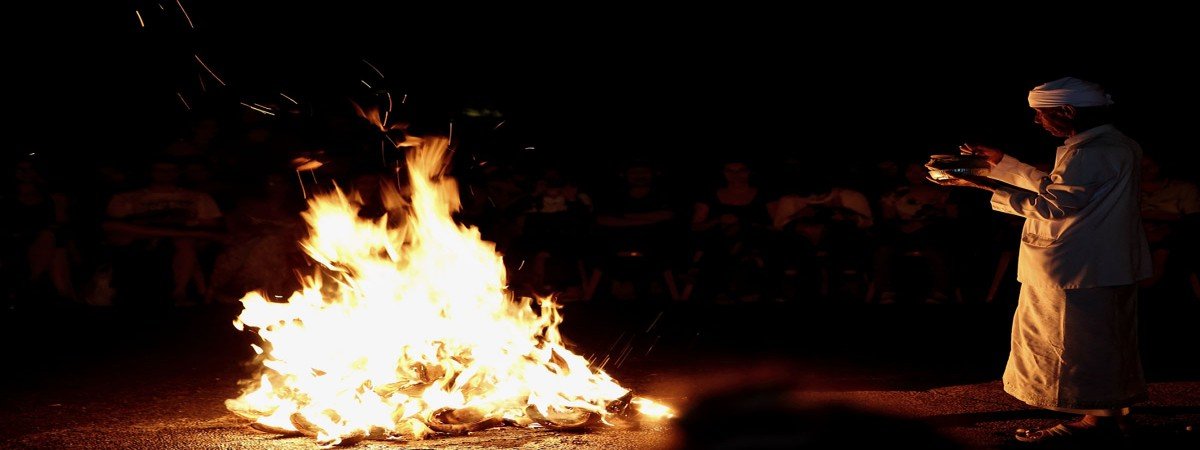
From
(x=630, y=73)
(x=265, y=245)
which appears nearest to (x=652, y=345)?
(x=265, y=245)

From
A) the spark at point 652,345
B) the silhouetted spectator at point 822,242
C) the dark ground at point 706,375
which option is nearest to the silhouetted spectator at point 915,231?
the silhouetted spectator at point 822,242

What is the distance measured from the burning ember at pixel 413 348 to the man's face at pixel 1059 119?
2497 mm

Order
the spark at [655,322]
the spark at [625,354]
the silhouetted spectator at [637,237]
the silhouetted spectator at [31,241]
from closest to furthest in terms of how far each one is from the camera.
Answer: the spark at [625,354] → the spark at [655,322] → the silhouetted spectator at [31,241] → the silhouetted spectator at [637,237]

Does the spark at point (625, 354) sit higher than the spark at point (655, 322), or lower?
higher

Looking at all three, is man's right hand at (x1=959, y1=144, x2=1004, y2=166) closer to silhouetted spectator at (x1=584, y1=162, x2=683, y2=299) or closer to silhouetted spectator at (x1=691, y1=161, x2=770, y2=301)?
silhouetted spectator at (x1=691, y1=161, x2=770, y2=301)

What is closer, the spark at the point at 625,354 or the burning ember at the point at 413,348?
the burning ember at the point at 413,348

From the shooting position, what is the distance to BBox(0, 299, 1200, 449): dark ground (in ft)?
16.1

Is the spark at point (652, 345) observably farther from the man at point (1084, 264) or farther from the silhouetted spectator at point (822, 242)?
the man at point (1084, 264)

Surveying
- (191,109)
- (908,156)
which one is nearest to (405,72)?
(191,109)

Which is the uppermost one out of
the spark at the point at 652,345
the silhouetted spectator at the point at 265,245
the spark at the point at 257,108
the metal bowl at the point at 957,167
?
the metal bowl at the point at 957,167

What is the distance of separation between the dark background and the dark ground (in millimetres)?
4493

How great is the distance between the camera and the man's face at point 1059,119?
4.97 meters

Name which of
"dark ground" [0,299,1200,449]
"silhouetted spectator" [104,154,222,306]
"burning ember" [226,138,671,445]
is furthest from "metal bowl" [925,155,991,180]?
"silhouetted spectator" [104,154,222,306]

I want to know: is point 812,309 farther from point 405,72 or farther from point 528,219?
point 405,72
